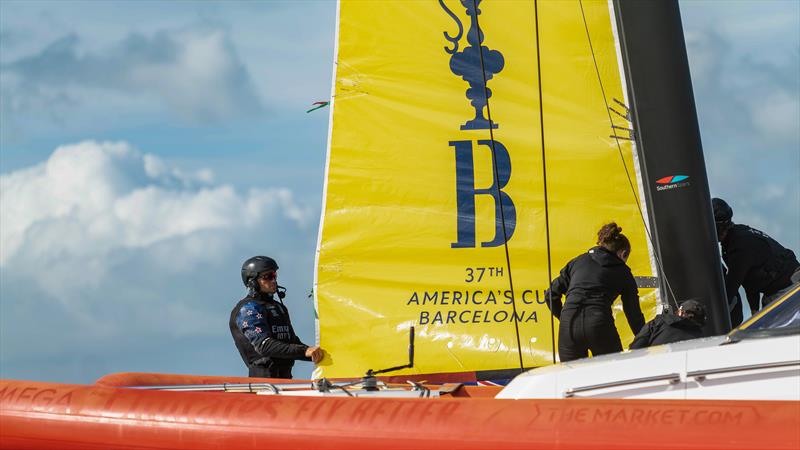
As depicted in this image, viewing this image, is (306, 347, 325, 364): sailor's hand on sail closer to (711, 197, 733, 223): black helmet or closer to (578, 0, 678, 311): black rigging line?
(578, 0, 678, 311): black rigging line

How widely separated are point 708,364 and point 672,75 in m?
3.67

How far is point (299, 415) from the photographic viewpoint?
21.2 feet

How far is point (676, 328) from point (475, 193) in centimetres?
209

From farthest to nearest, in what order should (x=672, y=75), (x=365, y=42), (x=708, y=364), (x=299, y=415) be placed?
(x=365, y=42), (x=672, y=75), (x=299, y=415), (x=708, y=364)

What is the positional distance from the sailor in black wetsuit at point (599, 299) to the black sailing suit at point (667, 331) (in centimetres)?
44

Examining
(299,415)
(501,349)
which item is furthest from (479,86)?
(299,415)

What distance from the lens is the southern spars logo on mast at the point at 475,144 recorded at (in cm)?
969

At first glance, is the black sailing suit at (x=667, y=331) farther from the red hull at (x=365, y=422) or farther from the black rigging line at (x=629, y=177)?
the red hull at (x=365, y=422)

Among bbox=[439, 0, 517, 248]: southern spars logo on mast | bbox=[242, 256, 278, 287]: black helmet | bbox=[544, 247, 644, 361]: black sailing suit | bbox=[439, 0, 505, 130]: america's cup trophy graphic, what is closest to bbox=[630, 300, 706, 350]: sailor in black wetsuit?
bbox=[544, 247, 644, 361]: black sailing suit

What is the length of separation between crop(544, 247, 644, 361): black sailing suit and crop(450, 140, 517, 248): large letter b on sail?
889 mm

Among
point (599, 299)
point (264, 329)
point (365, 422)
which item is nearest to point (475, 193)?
point (599, 299)

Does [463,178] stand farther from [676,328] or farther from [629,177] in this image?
[676,328]

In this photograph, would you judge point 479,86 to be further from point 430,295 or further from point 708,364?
point 708,364

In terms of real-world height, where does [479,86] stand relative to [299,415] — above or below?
above
